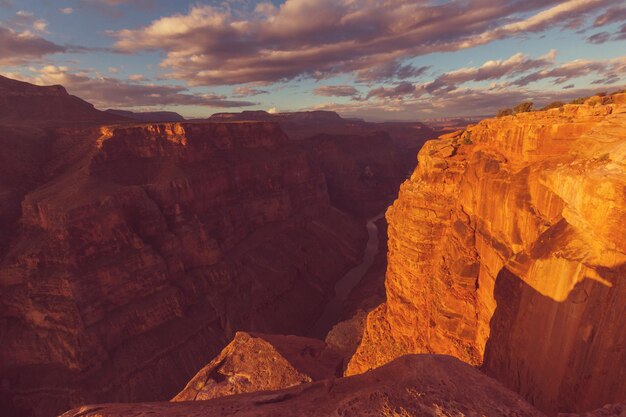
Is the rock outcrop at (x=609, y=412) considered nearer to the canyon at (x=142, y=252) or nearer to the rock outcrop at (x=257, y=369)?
the rock outcrop at (x=257, y=369)

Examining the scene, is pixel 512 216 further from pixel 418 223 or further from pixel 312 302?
pixel 312 302

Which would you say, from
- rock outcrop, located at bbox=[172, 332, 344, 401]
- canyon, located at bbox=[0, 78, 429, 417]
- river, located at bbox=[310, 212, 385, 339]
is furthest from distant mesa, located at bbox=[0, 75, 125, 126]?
rock outcrop, located at bbox=[172, 332, 344, 401]

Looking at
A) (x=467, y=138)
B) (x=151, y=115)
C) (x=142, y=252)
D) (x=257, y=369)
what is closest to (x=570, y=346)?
(x=257, y=369)

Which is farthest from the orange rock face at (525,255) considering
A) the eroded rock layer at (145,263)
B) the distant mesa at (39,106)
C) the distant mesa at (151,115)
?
the distant mesa at (151,115)

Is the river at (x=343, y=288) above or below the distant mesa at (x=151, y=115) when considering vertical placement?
below

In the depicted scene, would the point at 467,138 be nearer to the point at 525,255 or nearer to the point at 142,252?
the point at 525,255

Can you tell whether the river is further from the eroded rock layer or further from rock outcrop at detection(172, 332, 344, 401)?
rock outcrop at detection(172, 332, 344, 401)

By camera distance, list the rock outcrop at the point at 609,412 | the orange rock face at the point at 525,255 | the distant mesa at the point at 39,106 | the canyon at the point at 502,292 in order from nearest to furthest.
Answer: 1. the rock outcrop at the point at 609,412
2. the canyon at the point at 502,292
3. the orange rock face at the point at 525,255
4. the distant mesa at the point at 39,106
